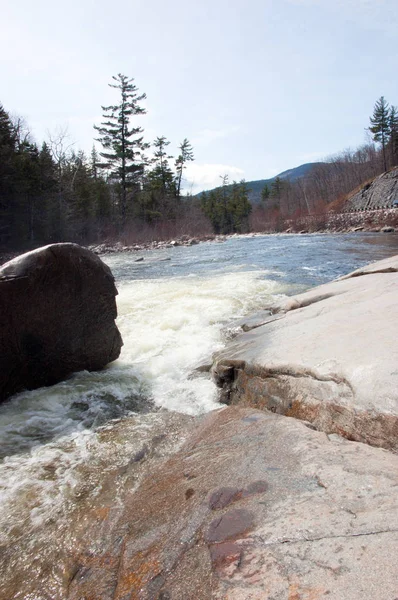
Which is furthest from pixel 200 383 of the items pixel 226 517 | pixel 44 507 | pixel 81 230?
pixel 81 230

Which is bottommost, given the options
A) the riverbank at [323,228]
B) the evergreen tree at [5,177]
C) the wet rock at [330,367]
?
the wet rock at [330,367]

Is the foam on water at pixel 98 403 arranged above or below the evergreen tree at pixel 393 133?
below

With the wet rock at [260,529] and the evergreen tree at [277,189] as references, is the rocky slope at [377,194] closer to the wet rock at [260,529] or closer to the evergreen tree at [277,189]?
the evergreen tree at [277,189]

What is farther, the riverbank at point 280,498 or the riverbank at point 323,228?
the riverbank at point 323,228

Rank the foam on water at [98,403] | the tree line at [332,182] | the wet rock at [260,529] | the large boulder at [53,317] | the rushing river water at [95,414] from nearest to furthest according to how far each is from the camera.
→ the wet rock at [260,529], the rushing river water at [95,414], the foam on water at [98,403], the large boulder at [53,317], the tree line at [332,182]

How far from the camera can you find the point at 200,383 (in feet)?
11.4

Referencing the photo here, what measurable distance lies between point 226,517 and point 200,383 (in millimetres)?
2025

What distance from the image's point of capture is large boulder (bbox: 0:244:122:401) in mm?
3346

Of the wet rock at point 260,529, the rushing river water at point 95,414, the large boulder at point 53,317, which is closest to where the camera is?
the wet rock at point 260,529

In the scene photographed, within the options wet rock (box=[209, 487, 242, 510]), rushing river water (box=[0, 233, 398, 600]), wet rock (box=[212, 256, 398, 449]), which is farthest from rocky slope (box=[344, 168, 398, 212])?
wet rock (box=[209, 487, 242, 510])

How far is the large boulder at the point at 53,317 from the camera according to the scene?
3.35 m

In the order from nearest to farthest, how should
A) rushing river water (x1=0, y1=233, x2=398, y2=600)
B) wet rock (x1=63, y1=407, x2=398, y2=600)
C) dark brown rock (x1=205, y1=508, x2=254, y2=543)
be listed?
wet rock (x1=63, y1=407, x2=398, y2=600) → dark brown rock (x1=205, y1=508, x2=254, y2=543) → rushing river water (x1=0, y1=233, x2=398, y2=600)

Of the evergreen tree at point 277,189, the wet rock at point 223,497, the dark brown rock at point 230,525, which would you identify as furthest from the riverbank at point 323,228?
the evergreen tree at point 277,189

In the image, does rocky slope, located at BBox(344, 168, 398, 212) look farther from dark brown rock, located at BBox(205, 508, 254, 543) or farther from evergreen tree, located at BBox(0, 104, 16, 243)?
dark brown rock, located at BBox(205, 508, 254, 543)
